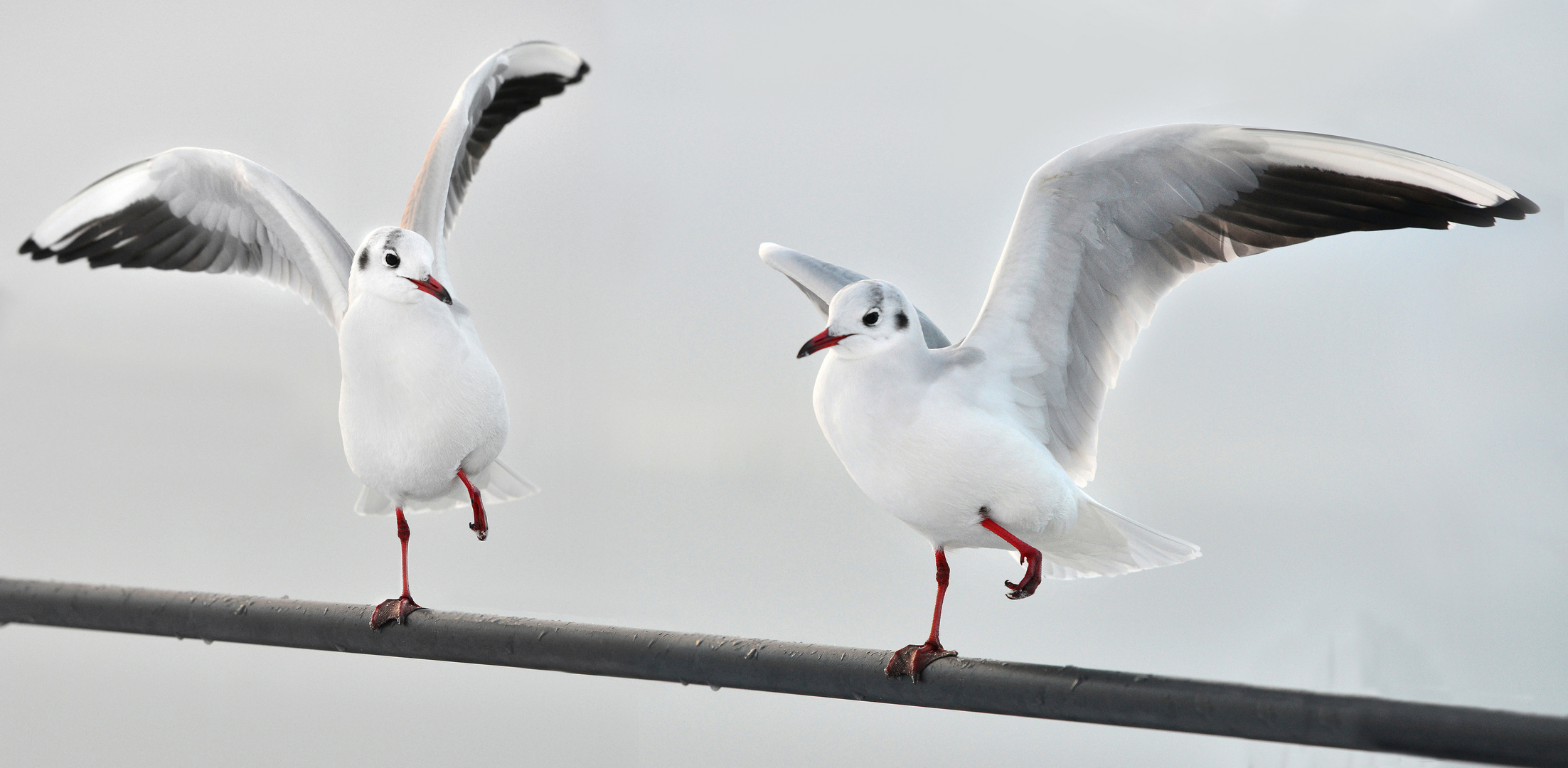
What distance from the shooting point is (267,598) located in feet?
3.87

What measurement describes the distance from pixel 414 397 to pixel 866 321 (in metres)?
0.45

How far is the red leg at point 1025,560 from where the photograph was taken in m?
1.01

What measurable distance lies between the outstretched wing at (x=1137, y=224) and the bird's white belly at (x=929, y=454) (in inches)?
4.1

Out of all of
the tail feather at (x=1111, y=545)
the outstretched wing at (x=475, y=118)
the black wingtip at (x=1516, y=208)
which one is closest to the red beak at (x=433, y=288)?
the outstretched wing at (x=475, y=118)

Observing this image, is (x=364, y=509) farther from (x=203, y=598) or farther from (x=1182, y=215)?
(x=1182, y=215)

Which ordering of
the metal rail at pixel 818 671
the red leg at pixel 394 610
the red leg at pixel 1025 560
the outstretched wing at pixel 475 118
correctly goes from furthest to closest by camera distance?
the outstretched wing at pixel 475 118
the red leg at pixel 394 610
the red leg at pixel 1025 560
the metal rail at pixel 818 671

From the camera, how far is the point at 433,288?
1.06 metres

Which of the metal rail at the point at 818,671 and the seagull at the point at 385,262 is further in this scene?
the seagull at the point at 385,262

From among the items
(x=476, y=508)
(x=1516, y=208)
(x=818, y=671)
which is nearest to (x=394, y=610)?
(x=476, y=508)

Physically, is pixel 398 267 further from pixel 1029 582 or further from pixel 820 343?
pixel 1029 582

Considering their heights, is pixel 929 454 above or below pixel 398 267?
below

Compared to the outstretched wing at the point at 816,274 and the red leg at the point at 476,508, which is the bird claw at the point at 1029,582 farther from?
the red leg at the point at 476,508

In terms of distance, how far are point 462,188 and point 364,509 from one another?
44 centimetres

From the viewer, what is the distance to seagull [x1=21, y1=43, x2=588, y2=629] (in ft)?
3.59
